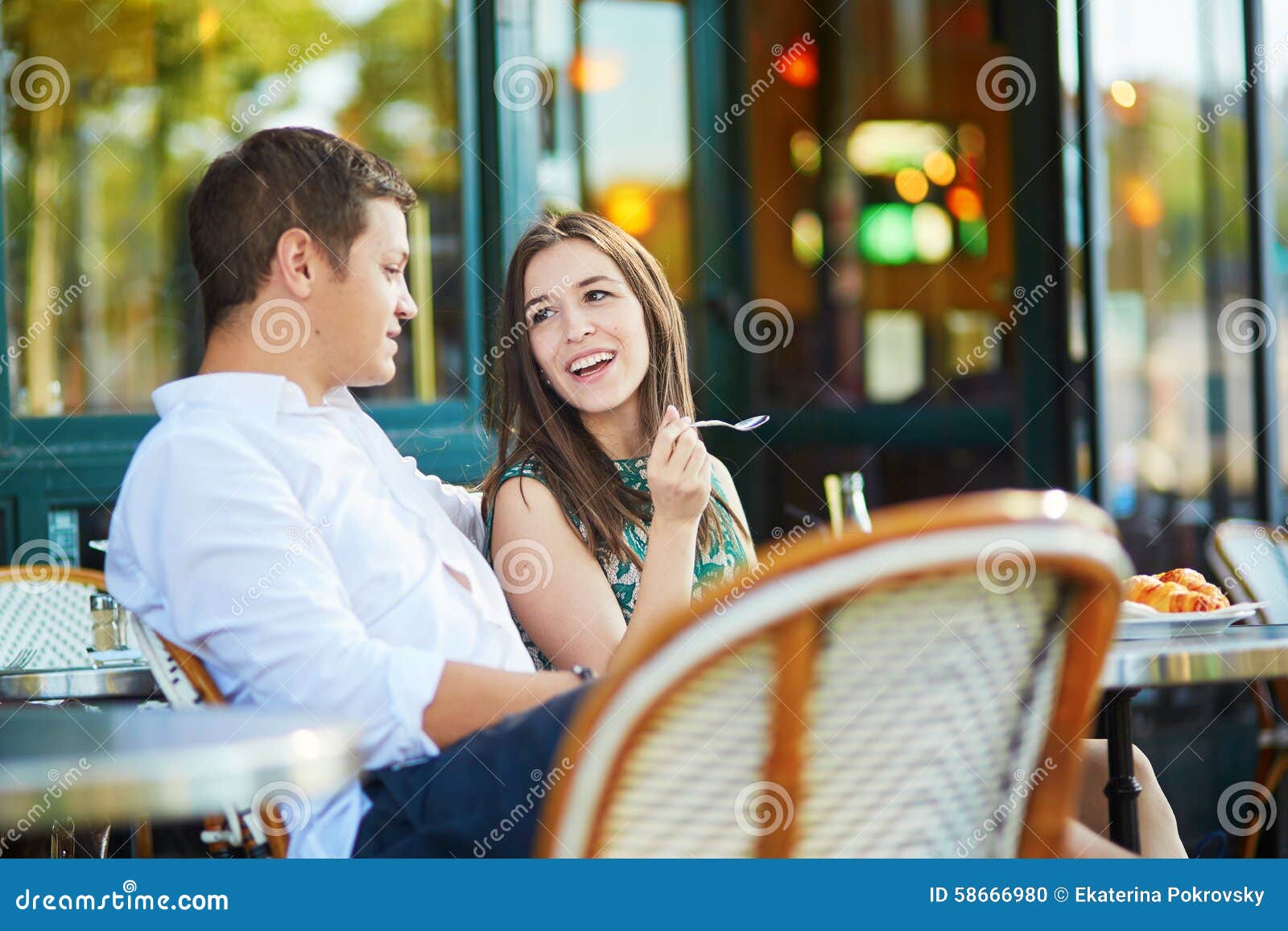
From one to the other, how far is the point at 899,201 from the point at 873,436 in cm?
201

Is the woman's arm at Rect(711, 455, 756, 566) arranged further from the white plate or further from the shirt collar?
the shirt collar

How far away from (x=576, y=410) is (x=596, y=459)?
10 centimetres

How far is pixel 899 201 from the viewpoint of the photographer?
6.65 meters

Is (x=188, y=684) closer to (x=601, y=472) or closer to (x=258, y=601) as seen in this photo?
(x=258, y=601)

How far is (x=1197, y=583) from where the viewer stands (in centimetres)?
187

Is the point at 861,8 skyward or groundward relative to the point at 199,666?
skyward

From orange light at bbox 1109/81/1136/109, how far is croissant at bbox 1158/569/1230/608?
92.4 inches

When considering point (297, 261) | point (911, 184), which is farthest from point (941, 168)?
point (297, 261)

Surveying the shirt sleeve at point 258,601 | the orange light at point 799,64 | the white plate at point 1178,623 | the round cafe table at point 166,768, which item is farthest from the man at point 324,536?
the orange light at point 799,64

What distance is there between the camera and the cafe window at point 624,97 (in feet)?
16.9

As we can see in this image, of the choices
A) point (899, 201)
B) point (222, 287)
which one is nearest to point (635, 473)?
point (222, 287)
